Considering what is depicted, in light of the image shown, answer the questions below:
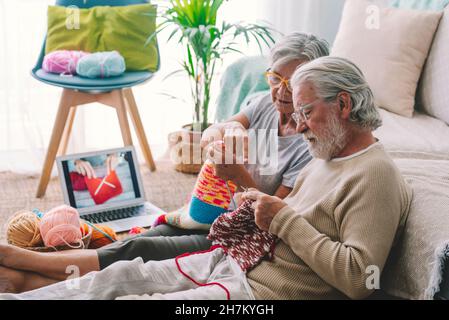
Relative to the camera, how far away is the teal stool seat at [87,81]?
8.55 ft

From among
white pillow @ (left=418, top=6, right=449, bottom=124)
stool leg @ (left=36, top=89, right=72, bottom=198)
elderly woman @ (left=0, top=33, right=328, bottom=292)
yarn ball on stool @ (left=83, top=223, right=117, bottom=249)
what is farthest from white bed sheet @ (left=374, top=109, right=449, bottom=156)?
stool leg @ (left=36, top=89, right=72, bottom=198)

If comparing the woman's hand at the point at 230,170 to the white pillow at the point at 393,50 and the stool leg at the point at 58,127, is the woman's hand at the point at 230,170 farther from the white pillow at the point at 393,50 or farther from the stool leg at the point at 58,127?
the stool leg at the point at 58,127

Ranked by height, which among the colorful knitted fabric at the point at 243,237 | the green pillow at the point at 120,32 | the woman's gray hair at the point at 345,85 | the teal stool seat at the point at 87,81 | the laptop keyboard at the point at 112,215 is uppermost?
the woman's gray hair at the point at 345,85

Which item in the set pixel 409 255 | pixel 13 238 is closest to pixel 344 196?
pixel 409 255

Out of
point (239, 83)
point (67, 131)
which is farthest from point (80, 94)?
point (239, 83)

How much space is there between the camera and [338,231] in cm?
130

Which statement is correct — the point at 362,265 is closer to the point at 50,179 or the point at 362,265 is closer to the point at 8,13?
the point at 50,179

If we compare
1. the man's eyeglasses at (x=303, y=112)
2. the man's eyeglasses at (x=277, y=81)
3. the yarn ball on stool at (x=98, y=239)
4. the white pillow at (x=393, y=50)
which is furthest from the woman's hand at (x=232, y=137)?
the white pillow at (x=393, y=50)

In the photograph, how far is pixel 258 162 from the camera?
1812 millimetres

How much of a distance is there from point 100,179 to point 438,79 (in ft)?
4.52

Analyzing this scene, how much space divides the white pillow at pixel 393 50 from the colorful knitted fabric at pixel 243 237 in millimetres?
1168

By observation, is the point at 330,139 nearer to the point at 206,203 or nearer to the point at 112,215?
the point at 206,203

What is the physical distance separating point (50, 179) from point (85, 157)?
2.26 feet

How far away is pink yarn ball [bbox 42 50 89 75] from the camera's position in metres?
2.72
